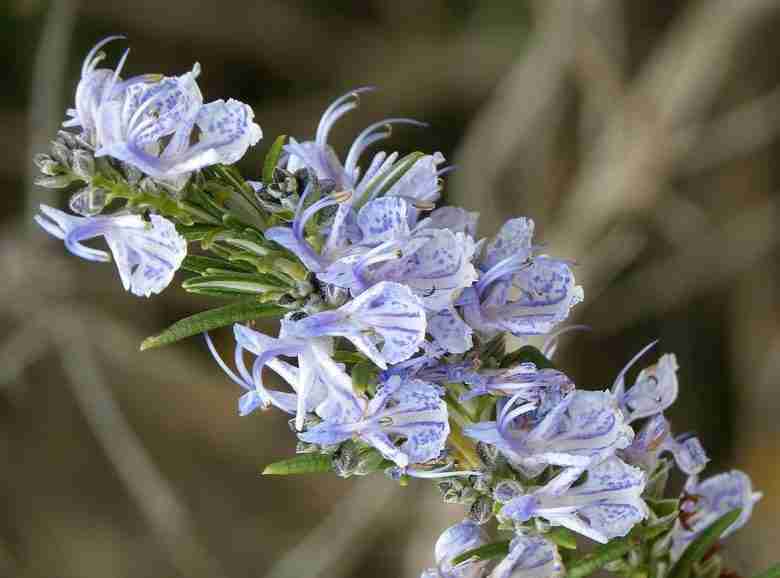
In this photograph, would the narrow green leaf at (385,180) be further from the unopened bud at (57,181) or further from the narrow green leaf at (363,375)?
the unopened bud at (57,181)

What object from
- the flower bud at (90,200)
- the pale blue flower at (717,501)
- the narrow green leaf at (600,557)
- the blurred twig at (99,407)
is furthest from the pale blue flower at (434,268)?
the blurred twig at (99,407)

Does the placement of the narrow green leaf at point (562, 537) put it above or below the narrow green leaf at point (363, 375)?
below

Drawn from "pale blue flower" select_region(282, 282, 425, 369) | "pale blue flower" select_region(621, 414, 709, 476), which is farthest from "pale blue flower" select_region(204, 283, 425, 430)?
"pale blue flower" select_region(621, 414, 709, 476)

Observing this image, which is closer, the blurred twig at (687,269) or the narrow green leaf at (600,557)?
the narrow green leaf at (600,557)

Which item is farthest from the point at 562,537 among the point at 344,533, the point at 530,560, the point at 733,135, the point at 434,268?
the point at 733,135

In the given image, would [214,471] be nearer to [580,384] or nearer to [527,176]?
[580,384]

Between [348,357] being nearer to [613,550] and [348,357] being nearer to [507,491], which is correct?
[507,491]

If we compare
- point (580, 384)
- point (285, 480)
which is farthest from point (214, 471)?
point (580, 384)
